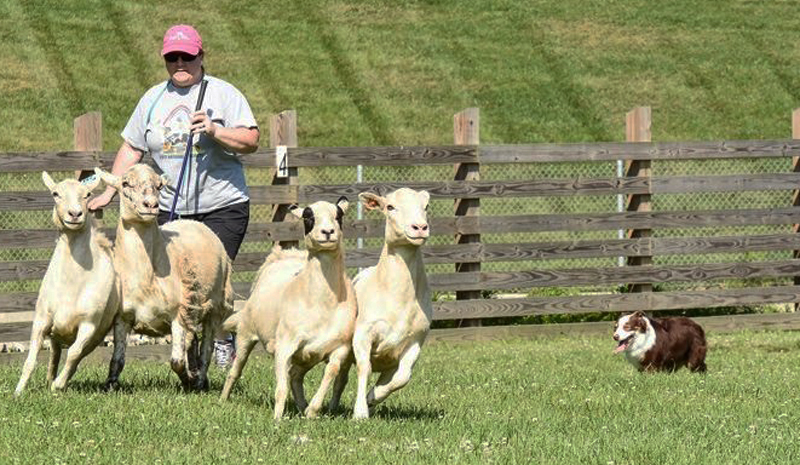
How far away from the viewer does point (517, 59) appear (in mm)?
37969

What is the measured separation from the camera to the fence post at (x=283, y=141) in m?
15.8

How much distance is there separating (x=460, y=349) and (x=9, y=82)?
20.1 meters

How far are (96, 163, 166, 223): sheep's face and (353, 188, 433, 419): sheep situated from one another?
1574mm

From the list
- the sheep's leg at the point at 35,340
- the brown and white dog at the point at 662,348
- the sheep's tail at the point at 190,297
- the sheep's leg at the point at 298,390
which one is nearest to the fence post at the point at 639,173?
the brown and white dog at the point at 662,348

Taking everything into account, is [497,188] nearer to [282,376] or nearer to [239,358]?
[239,358]

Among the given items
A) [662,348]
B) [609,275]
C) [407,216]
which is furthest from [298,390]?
[609,275]

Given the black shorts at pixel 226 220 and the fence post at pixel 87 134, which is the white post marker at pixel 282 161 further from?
the black shorts at pixel 226 220

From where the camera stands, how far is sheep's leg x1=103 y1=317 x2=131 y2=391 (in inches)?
376

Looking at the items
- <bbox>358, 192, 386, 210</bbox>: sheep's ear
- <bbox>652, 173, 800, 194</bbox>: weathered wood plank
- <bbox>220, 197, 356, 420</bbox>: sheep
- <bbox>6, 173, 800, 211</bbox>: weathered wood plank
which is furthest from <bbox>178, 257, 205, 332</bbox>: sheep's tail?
<bbox>652, 173, 800, 194</bbox>: weathered wood plank

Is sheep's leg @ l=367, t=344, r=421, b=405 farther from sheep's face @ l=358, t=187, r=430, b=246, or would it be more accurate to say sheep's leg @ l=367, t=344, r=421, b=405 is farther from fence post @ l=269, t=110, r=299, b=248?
fence post @ l=269, t=110, r=299, b=248

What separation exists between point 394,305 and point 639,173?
9.62 meters

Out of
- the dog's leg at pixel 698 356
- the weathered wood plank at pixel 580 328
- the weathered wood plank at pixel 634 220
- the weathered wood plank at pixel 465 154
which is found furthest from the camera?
the weathered wood plank at pixel 634 220

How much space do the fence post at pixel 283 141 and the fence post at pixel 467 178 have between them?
2.00 meters

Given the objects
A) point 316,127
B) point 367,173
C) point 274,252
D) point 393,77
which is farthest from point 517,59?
point 274,252
